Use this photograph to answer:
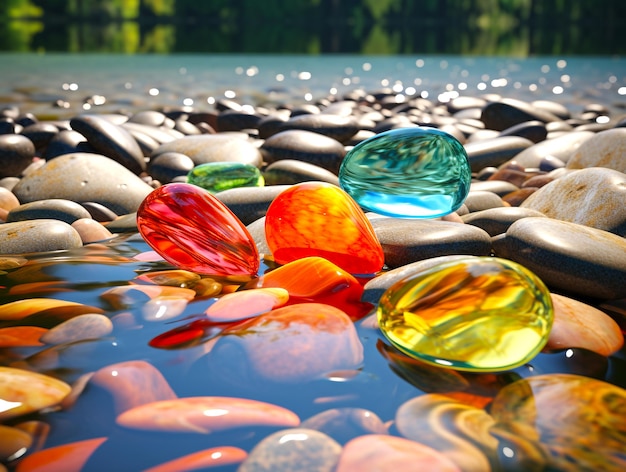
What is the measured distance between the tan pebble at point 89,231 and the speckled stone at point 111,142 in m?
1.30

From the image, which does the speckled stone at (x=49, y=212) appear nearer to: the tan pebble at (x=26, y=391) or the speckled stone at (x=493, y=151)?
the tan pebble at (x=26, y=391)

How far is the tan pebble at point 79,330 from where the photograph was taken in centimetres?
150

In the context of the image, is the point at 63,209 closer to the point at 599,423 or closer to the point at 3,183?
the point at 3,183

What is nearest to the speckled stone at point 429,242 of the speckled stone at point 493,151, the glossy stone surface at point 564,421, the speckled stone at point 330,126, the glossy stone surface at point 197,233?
the glossy stone surface at point 197,233

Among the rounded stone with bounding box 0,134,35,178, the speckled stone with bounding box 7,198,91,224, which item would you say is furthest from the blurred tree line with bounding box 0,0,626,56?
the speckled stone with bounding box 7,198,91,224

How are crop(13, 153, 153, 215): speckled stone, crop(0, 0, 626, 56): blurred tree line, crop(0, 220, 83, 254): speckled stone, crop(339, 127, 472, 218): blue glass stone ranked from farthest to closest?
crop(0, 0, 626, 56): blurred tree line, crop(13, 153, 153, 215): speckled stone, crop(339, 127, 472, 218): blue glass stone, crop(0, 220, 83, 254): speckled stone

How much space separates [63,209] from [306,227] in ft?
3.75

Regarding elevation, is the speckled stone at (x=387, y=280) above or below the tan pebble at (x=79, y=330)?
above

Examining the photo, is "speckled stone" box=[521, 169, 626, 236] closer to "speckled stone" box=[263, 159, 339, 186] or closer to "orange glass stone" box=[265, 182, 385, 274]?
"orange glass stone" box=[265, 182, 385, 274]

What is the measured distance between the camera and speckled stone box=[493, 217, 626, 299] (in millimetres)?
1785

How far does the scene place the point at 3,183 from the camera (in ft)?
11.5

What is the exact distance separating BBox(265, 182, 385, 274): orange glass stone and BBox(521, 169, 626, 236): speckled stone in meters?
0.83

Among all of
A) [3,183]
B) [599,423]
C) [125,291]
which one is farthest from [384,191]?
[3,183]

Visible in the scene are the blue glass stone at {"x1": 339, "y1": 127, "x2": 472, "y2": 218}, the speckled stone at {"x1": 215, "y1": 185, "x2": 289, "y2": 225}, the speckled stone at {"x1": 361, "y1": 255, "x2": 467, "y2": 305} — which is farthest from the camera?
the speckled stone at {"x1": 215, "y1": 185, "x2": 289, "y2": 225}
